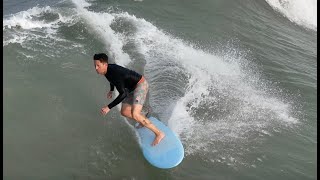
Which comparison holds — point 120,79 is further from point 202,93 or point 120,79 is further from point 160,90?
point 202,93

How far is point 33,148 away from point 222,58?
23.1 feet

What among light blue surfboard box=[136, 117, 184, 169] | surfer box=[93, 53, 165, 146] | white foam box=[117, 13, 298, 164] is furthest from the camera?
white foam box=[117, 13, 298, 164]

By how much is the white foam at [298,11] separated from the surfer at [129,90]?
517 inches

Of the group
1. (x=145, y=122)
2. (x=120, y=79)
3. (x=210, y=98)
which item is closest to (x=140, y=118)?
(x=145, y=122)

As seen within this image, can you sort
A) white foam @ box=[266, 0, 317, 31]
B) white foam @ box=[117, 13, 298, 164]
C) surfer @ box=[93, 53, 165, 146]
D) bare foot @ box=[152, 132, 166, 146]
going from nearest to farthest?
surfer @ box=[93, 53, 165, 146] → bare foot @ box=[152, 132, 166, 146] → white foam @ box=[117, 13, 298, 164] → white foam @ box=[266, 0, 317, 31]

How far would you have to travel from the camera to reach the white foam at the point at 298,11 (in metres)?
18.5

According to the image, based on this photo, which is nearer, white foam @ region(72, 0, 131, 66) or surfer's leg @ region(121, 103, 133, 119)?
surfer's leg @ region(121, 103, 133, 119)

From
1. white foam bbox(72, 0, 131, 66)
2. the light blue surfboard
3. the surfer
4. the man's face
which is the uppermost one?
the man's face

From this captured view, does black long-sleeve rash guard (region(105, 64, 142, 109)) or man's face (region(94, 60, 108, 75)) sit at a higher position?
man's face (region(94, 60, 108, 75))

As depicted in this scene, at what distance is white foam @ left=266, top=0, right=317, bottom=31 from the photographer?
60.8 feet

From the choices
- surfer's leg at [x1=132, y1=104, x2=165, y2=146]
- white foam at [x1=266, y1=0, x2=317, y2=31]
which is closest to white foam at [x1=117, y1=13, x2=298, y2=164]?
surfer's leg at [x1=132, y1=104, x2=165, y2=146]

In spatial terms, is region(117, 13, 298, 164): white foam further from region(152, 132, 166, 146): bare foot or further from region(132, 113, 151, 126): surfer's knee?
region(132, 113, 151, 126): surfer's knee

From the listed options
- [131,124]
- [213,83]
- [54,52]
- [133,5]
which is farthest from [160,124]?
[133,5]

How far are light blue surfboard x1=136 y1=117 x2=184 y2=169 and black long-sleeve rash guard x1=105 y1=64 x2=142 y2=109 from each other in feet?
3.74
